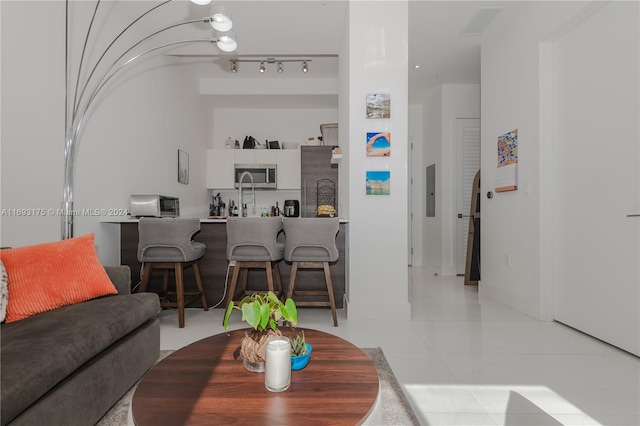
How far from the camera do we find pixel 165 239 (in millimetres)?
2791

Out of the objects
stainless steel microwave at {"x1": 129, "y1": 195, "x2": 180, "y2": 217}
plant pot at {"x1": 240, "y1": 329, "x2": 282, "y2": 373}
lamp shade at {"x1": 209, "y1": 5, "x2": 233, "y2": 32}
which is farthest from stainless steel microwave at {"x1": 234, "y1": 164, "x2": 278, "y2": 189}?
plant pot at {"x1": 240, "y1": 329, "x2": 282, "y2": 373}

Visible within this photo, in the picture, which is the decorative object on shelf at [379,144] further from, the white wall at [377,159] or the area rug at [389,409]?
the area rug at [389,409]

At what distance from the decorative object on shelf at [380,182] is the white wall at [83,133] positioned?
8.18 feet

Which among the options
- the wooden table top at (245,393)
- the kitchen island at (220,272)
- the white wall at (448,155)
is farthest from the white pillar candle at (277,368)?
the white wall at (448,155)

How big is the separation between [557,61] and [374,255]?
2.37 metres

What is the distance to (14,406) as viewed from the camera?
99 centimetres

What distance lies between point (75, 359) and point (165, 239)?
162 centimetres

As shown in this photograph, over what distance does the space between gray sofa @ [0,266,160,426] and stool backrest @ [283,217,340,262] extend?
1.25 metres

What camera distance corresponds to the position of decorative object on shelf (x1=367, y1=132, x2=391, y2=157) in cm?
313

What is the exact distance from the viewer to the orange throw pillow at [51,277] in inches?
61.0

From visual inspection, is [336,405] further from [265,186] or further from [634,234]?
[265,186]

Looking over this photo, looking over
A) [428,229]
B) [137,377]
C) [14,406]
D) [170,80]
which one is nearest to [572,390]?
[137,377]

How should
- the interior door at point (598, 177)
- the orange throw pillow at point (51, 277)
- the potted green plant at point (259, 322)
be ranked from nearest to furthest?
1. the potted green plant at point (259, 322)
2. the orange throw pillow at point (51, 277)
3. the interior door at point (598, 177)

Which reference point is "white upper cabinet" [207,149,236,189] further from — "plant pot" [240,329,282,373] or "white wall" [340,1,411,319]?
"plant pot" [240,329,282,373]
